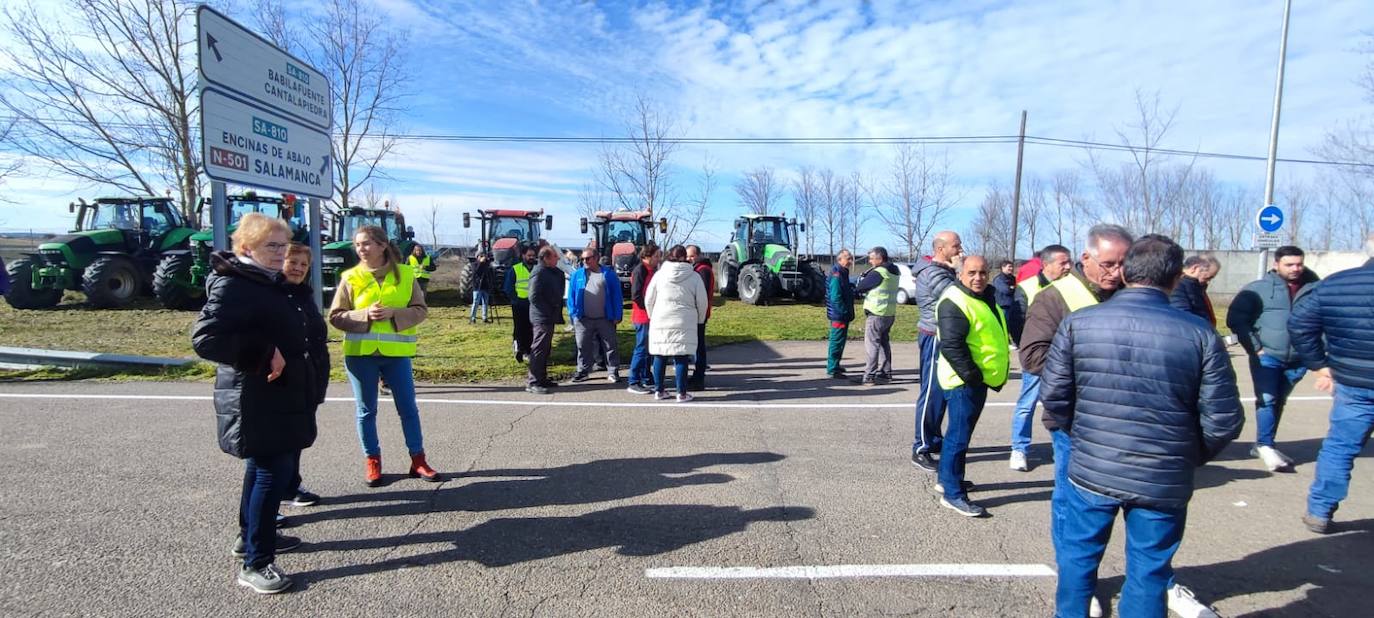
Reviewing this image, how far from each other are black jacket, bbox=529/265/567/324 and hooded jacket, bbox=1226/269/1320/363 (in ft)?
20.4

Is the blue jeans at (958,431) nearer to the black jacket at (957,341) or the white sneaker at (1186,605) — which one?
the black jacket at (957,341)

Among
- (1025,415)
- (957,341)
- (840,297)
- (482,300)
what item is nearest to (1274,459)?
(1025,415)

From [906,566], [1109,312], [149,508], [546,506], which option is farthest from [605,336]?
[1109,312]

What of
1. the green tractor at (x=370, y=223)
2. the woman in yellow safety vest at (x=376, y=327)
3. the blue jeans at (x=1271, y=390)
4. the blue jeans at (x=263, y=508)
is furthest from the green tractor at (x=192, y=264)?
the blue jeans at (x=1271, y=390)

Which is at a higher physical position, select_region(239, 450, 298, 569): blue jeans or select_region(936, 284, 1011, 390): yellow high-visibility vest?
select_region(936, 284, 1011, 390): yellow high-visibility vest

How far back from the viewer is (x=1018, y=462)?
4.86 m

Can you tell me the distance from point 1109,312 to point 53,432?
7663mm

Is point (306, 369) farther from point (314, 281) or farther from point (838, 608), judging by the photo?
point (314, 281)

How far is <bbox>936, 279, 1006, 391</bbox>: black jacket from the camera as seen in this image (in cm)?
383

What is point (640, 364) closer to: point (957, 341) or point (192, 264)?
point (957, 341)

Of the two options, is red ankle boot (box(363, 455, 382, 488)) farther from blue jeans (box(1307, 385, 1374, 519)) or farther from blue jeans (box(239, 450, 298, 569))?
blue jeans (box(1307, 385, 1374, 519))

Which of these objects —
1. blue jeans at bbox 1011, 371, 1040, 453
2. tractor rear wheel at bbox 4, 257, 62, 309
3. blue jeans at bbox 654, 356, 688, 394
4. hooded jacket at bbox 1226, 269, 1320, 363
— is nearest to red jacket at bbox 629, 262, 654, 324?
blue jeans at bbox 654, 356, 688, 394

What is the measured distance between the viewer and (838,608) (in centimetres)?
292

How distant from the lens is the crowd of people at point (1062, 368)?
2.39 meters
